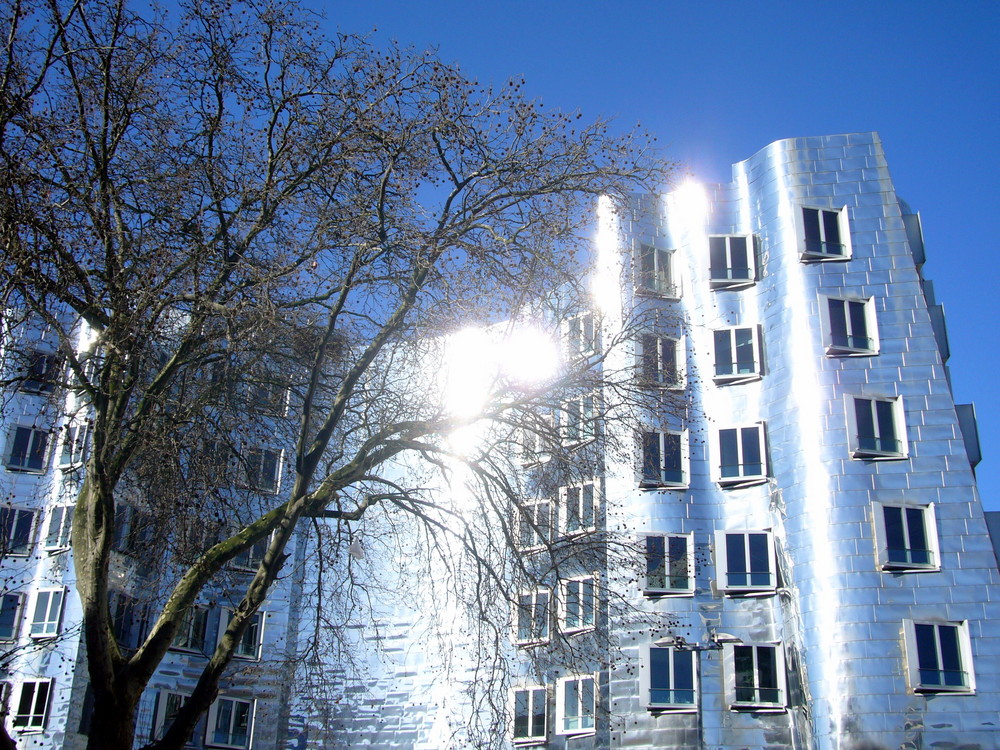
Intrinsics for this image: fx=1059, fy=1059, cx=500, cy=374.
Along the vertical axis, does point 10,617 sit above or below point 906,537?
below

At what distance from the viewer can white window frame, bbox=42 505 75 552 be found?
108 feet

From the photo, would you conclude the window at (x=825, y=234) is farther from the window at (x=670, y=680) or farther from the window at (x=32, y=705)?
the window at (x=32, y=705)

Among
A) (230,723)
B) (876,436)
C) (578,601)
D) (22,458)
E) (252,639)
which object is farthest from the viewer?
(252,639)

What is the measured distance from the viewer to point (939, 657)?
28.7 metres

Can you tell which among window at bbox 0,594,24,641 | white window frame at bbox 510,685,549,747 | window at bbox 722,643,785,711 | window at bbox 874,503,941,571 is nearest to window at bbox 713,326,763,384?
window at bbox 874,503,941,571

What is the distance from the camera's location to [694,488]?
33281 mm

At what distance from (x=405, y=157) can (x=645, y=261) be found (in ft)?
80.2

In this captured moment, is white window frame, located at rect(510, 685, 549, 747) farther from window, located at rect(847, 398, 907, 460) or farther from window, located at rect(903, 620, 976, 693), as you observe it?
window, located at rect(847, 398, 907, 460)

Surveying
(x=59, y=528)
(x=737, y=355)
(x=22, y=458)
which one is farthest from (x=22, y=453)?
(x=737, y=355)

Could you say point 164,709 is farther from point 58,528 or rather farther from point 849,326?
point 849,326

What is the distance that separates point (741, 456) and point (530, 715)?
1034cm

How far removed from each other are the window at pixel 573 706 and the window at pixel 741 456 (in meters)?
7.60

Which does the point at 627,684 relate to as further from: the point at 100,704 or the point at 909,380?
the point at 100,704

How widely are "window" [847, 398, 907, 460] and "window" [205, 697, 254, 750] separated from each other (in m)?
22.0
